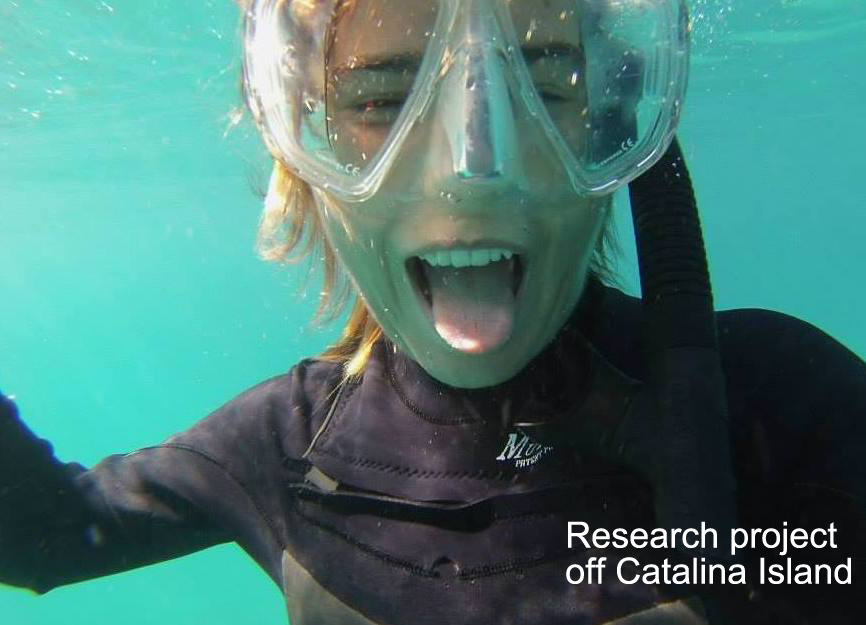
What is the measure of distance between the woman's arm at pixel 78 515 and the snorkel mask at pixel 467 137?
1037 mm

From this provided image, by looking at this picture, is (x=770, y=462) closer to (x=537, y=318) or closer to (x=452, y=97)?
(x=537, y=318)

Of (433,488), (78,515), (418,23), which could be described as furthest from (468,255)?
(78,515)

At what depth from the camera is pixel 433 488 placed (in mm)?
1979

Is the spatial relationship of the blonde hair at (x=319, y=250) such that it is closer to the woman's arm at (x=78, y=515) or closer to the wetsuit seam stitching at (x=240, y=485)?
the wetsuit seam stitching at (x=240, y=485)

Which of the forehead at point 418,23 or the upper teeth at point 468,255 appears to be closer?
the upper teeth at point 468,255

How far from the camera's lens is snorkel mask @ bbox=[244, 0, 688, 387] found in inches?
60.9

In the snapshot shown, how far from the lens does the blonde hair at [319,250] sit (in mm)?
2416

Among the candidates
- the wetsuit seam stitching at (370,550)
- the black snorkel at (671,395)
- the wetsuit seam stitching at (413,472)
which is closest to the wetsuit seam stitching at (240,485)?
the wetsuit seam stitching at (370,550)

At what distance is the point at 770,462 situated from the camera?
1.75 metres

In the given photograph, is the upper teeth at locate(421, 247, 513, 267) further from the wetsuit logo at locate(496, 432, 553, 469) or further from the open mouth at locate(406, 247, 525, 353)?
the wetsuit logo at locate(496, 432, 553, 469)

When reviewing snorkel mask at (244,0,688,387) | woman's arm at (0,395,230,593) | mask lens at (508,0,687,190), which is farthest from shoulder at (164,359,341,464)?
mask lens at (508,0,687,190)

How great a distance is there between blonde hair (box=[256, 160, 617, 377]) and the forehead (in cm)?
66

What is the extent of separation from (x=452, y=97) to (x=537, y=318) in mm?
544

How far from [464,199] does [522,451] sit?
2.64 ft
